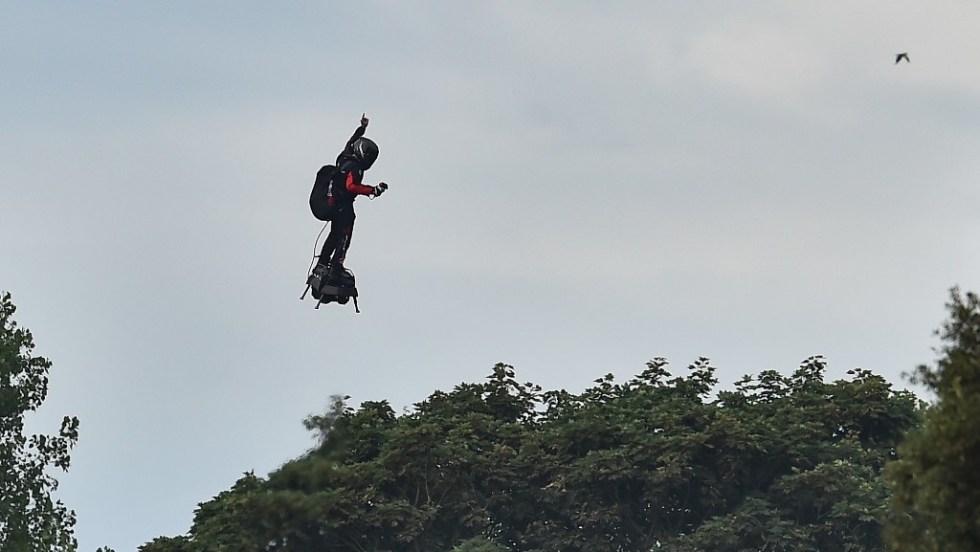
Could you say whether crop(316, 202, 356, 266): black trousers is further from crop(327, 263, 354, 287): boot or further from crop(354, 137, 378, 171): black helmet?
crop(354, 137, 378, 171): black helmet

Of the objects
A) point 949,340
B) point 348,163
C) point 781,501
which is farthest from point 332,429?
point 781,501

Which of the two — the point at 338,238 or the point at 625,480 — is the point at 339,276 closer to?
the point at 338,238

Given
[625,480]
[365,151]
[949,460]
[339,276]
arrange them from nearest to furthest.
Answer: [949,460] → [365,151] → [339,276] → [625,480]

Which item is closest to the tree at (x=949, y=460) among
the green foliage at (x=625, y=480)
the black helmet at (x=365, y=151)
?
the black helmet at (x=365, y=151)

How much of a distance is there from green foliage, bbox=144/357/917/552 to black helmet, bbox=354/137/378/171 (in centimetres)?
2161

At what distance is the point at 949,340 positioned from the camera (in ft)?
128

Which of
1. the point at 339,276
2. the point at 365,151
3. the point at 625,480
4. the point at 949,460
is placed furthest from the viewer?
the point at 625,480

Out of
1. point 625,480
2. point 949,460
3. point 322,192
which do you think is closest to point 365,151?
point 322,192

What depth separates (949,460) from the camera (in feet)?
121

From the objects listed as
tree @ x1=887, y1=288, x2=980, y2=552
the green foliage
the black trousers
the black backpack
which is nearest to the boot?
the black trousers

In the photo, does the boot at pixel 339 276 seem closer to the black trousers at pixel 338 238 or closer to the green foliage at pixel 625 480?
the black trousers at pixel 338 238

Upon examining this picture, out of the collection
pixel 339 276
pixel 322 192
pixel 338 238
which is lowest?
pixel 339 276

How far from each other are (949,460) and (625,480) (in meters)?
36.5

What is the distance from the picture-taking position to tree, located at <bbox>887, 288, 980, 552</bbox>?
36.6 meters
